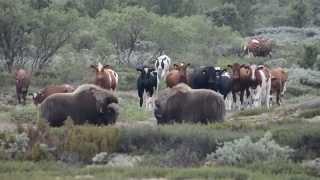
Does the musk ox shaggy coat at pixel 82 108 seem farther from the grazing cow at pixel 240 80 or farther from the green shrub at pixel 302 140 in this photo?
the grazing cow at pixel 240 80

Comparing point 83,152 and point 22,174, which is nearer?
point 22,174

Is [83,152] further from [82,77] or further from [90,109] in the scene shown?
[82,77]

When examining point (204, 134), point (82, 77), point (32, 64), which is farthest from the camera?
point (32, 64)

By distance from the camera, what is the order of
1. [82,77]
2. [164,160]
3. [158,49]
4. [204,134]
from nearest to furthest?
[164,160] → [204,134] → [82,77] → [158,49]

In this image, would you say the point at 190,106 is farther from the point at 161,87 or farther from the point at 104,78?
the point at 161,87

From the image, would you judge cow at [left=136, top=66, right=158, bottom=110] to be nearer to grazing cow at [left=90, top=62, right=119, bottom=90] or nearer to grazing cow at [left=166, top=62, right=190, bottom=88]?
grazing cow at [left=166, top=62, right=190, bottom=88]

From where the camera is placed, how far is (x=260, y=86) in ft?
101

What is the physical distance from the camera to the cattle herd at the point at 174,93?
2122 cm

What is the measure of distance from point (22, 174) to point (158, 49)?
3385 centimetres

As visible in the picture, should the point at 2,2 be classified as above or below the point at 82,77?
above

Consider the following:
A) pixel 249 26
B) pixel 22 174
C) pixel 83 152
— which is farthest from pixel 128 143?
pixel 249 26

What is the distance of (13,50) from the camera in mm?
41781

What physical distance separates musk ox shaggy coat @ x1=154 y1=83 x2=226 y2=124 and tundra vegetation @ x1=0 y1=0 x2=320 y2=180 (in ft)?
2.48

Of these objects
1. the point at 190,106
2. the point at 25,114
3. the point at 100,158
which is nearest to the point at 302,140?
the point at 190,106
